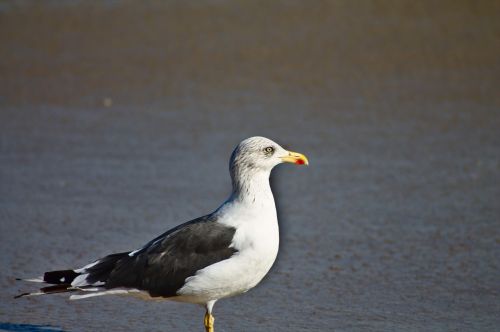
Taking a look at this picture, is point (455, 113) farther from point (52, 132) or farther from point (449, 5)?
point (52, 132)

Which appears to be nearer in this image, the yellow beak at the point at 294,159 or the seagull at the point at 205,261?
the seagull at the point at 205,261

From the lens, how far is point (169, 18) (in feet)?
42.9

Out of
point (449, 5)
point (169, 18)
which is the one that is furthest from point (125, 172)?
point (449, 5)

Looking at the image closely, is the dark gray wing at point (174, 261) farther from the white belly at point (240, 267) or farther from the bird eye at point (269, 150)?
the bird eye at point (269, 150)

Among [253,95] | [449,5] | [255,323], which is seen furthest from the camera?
[449,5]

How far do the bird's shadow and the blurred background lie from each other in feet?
0.06

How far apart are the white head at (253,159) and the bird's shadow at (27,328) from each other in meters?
1.38

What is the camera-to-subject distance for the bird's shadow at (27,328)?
5.65 metres

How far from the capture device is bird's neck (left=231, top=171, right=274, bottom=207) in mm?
5430

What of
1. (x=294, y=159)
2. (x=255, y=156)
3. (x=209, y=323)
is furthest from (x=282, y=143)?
(x=209, y=323)

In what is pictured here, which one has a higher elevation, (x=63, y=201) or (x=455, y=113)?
(x=455, y=113)

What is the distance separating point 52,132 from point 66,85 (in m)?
1.52

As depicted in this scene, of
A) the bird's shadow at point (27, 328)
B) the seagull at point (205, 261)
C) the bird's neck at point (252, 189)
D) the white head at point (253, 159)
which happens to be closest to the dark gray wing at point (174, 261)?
the seagull at point (205, 261)

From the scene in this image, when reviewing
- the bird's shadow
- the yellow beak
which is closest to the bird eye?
the yellow beak
